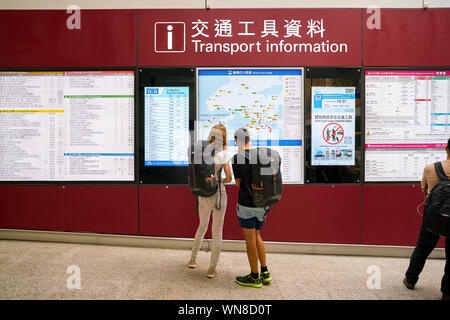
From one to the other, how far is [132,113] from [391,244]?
4.10m

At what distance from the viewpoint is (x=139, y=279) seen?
308cm

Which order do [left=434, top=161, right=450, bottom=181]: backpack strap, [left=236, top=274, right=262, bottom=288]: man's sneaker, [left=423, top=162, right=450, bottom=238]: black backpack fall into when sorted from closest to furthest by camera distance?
1. [left=423, top=162, right=450, bottom=238]: black backpack
2. [left=434, top=161, right=450, bottom=181]: backpack strap
3. [left=236, top=274, right=262, bottom=288]: man's sneaker

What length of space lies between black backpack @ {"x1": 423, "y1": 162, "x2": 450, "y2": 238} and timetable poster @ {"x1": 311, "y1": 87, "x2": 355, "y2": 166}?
4.62ft

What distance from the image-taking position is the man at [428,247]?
272 centimetres

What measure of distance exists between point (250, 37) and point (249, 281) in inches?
124

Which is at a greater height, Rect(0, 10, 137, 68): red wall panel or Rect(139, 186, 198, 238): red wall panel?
Rect(0, 10, 137, 68): red wall panel

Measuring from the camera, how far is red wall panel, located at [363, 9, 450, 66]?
3.88 metres

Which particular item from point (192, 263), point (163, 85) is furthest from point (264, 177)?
point (163, 85)

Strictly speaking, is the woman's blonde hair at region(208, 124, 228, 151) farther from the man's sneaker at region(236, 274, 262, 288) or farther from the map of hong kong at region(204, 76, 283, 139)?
the man's sneaker at region(236, 274, 262, 288)

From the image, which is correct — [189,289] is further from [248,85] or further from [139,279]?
[248,85]

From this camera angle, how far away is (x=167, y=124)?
3979 mm

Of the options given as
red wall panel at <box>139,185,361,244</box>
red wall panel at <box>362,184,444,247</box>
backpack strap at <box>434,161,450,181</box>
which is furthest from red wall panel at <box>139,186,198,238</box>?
backpack strap at <box>434,161,450,181</box>

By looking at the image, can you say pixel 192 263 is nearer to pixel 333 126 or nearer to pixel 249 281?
pixel 249 281

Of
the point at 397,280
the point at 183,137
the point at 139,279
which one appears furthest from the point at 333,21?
the point at 139,279
